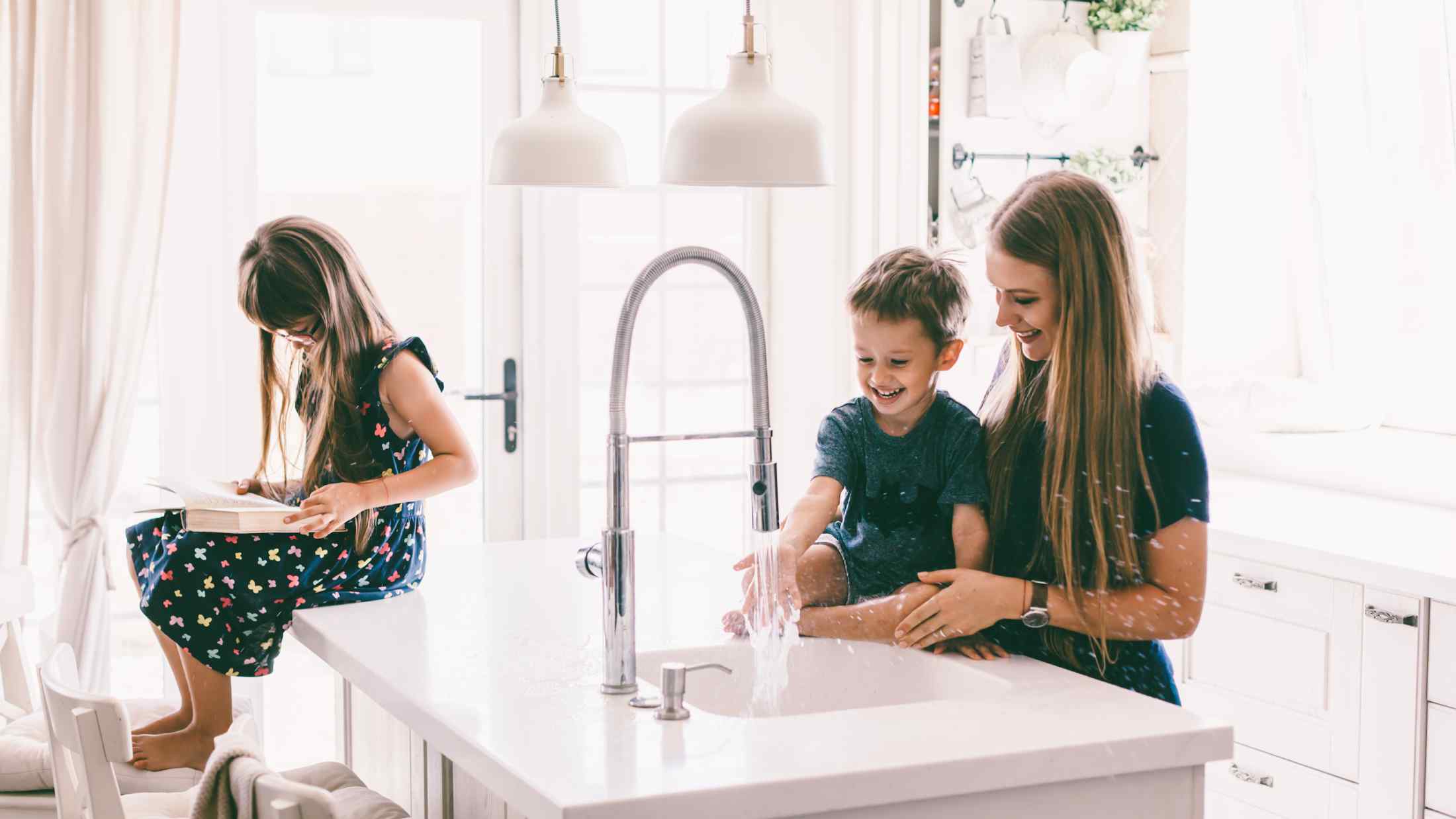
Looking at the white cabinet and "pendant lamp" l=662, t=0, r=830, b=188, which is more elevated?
"pendant lamp" l=662, t=0, r=830, b=188

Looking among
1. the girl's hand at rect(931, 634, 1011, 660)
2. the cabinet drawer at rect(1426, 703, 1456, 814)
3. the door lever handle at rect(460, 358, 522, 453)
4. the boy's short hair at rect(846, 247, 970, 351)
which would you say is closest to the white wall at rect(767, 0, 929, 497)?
the door lever handle at rect(460, 358, 522, 453)

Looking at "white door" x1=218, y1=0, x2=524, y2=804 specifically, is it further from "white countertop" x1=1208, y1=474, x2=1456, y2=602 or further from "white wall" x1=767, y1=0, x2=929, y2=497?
"white countertop" x1=1208, y1=474, x2=1456, y2=602

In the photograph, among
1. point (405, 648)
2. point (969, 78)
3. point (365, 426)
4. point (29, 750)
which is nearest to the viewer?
point (405, 648)

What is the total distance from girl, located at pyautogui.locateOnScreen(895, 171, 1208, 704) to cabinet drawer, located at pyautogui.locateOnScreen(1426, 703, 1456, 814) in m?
1.01

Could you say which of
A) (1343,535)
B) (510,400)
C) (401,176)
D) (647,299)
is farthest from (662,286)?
(1343,535)

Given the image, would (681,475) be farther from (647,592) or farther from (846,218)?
(647,592)

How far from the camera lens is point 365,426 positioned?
7.42 feet

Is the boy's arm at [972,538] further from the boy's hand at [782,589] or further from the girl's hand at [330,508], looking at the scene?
the girl's hand at [330,508]

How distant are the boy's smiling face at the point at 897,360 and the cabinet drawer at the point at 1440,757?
1.27 meters

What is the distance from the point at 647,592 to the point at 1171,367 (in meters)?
2.22

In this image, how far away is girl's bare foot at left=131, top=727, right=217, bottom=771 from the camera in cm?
209

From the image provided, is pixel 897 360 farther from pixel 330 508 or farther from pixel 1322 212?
pixel 1322 212

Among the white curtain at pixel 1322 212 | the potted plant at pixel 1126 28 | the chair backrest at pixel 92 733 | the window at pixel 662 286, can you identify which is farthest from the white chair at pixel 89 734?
the potted plant at pixel 1126 28

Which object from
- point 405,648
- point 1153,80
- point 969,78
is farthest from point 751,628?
point 1153,80
